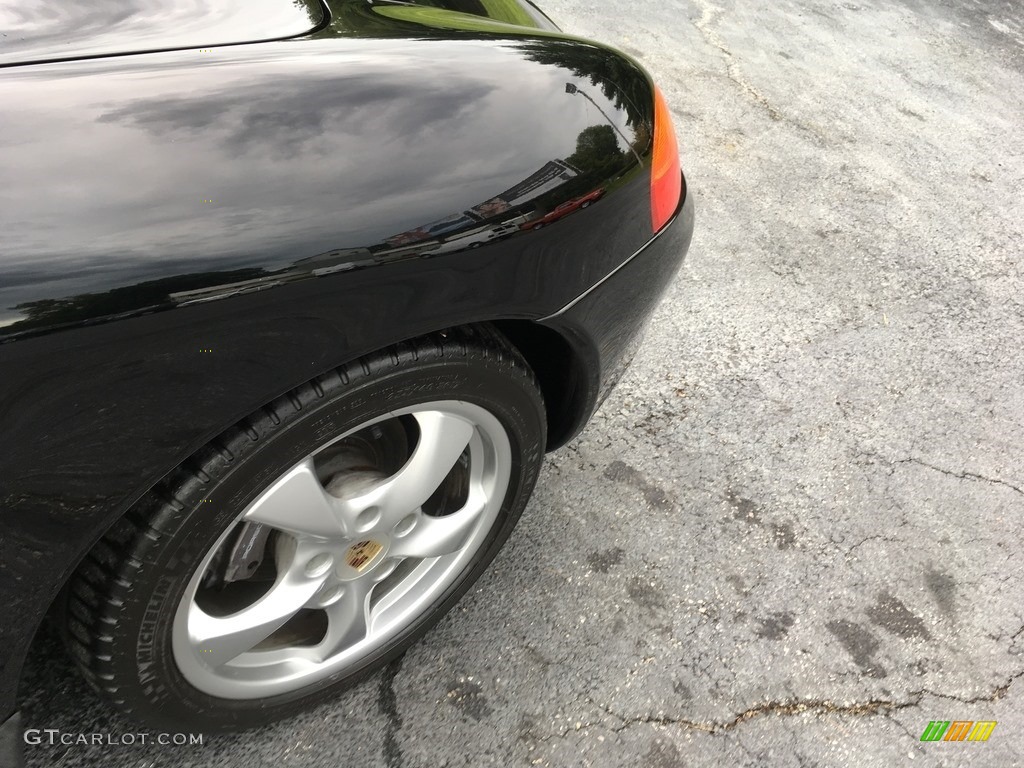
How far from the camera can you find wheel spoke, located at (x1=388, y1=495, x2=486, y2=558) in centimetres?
154

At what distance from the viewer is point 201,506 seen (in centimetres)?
108

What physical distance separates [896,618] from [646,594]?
739 mm

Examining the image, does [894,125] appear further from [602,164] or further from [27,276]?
[27,276]

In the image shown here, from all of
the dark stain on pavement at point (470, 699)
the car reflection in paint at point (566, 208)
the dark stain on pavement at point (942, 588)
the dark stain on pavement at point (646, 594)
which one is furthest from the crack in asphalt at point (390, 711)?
the dark stain on pavement at point (942, 588)

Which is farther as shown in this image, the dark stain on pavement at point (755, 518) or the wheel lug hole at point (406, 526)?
the dark stain on pavement at point (755, 518)

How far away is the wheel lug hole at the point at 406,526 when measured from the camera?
1.51 metres

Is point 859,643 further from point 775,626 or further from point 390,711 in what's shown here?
point 390,711

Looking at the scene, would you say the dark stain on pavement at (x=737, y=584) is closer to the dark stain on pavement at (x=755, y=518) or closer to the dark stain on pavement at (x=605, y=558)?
the dark stain on pavement at (x=755, y=518)

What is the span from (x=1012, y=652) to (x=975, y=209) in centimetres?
287

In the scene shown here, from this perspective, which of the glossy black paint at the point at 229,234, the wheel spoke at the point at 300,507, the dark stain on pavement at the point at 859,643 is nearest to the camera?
the glossy black paint at the point at 229,234

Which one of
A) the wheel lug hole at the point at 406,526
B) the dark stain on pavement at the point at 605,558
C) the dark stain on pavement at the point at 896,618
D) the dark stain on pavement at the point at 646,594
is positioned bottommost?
the dark stain on pavement at the point at 896,618

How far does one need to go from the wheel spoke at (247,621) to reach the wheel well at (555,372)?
62 cm

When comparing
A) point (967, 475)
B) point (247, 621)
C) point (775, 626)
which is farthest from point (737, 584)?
point (247, 621)

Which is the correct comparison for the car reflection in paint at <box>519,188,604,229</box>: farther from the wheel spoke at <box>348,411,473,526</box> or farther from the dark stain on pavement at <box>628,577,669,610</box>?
the dark stain on pavement at <box>628,577,669,610</box>
